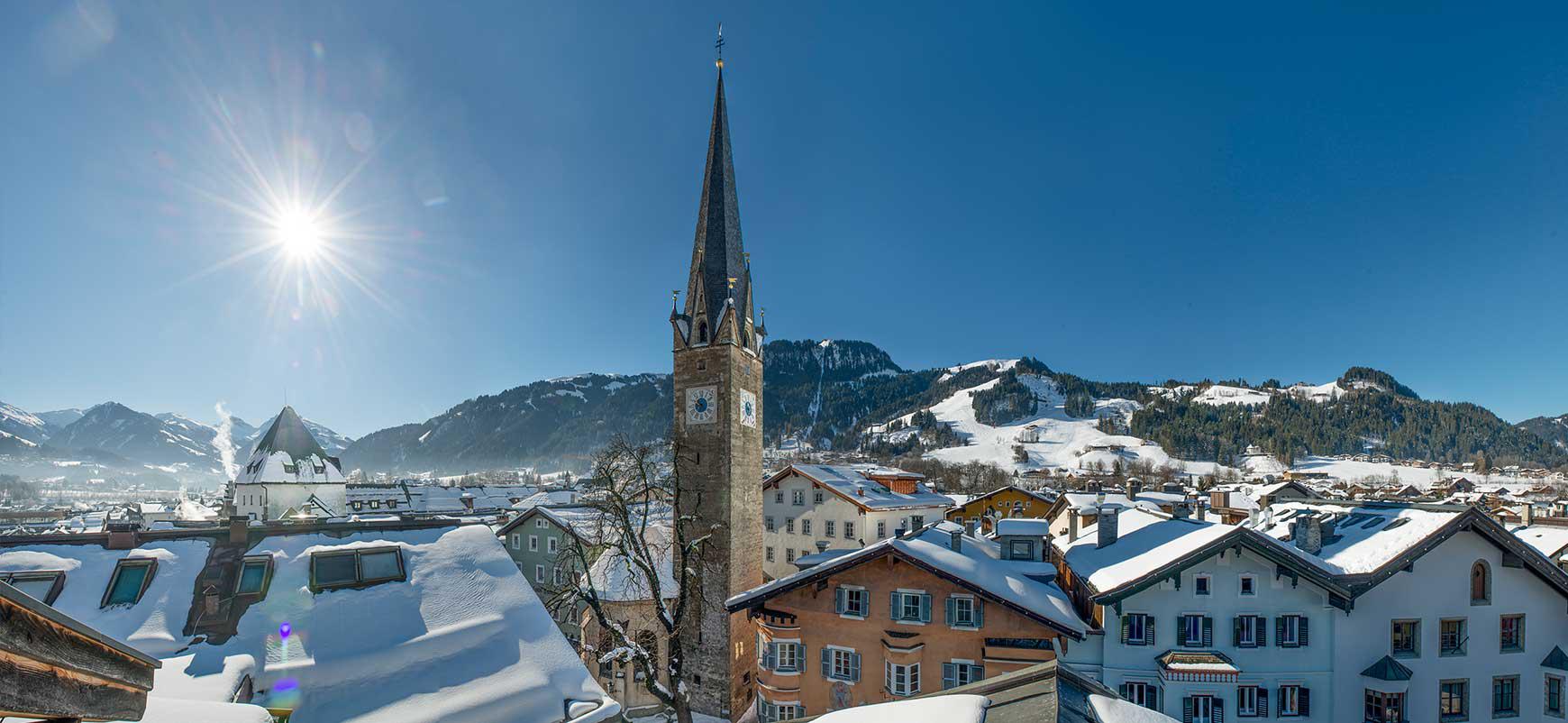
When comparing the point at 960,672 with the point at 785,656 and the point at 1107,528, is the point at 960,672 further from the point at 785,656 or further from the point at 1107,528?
the point at 1107,528

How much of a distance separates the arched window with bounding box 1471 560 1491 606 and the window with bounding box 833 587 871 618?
18356 millimetres

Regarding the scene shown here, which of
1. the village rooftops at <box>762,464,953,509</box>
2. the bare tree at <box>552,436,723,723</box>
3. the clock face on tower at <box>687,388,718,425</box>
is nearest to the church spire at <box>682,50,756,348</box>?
the clock face on tower at <box>687,388,718,425</box>

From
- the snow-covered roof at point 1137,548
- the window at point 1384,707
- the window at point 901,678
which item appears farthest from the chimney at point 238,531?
the window at point 1384,707

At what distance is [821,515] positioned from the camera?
1989 inches

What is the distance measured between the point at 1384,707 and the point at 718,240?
102 feet

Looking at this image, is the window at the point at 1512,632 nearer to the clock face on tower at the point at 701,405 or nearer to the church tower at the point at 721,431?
the church tower at the point at 721,431

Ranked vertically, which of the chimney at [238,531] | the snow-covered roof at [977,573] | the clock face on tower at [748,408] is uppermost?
the clock face on tower at [748,408]

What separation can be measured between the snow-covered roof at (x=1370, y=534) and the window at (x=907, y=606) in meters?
10.9

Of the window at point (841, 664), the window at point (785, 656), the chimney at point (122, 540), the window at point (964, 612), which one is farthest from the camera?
the window at point (785, 656)

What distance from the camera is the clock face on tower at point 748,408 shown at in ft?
109

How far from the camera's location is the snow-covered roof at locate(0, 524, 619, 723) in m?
15.0

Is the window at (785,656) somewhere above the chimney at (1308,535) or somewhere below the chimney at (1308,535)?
below

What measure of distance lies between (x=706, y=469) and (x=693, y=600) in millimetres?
6147

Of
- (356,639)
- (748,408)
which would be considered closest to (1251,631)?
(748,408)
